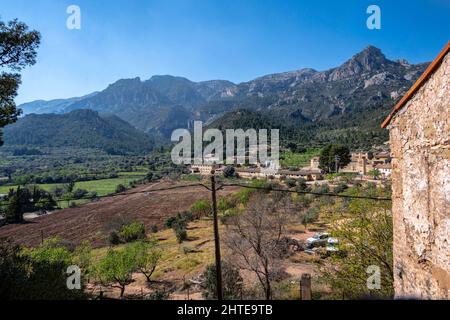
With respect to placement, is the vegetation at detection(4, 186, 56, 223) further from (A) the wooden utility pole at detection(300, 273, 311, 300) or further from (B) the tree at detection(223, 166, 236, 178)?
(A) the wooden utility pole at detection(300, 273, 311, 300)

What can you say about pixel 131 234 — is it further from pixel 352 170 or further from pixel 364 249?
pixel 352 170

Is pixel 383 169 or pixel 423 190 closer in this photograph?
pixel 423 190

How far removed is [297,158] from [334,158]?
2268 centimetres

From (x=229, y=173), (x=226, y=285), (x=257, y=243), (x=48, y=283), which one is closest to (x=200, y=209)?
(x=257, y=243)

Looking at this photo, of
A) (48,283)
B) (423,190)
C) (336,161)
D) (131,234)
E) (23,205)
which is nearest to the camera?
(423,190)

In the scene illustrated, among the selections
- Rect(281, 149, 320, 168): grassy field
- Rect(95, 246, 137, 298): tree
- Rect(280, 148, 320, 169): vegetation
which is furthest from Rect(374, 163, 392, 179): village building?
Rect(95, 246, 137, 298): tree

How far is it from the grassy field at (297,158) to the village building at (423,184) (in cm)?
7741

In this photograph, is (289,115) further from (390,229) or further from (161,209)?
(390,229)

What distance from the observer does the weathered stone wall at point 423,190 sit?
182 inches

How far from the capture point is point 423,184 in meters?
5.14

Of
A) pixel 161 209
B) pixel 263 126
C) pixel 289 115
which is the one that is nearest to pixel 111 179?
pixel 161 209

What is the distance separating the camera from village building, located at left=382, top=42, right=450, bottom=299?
4.60 m

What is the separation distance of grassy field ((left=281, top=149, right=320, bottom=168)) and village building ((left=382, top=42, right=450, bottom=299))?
77.4 metres
